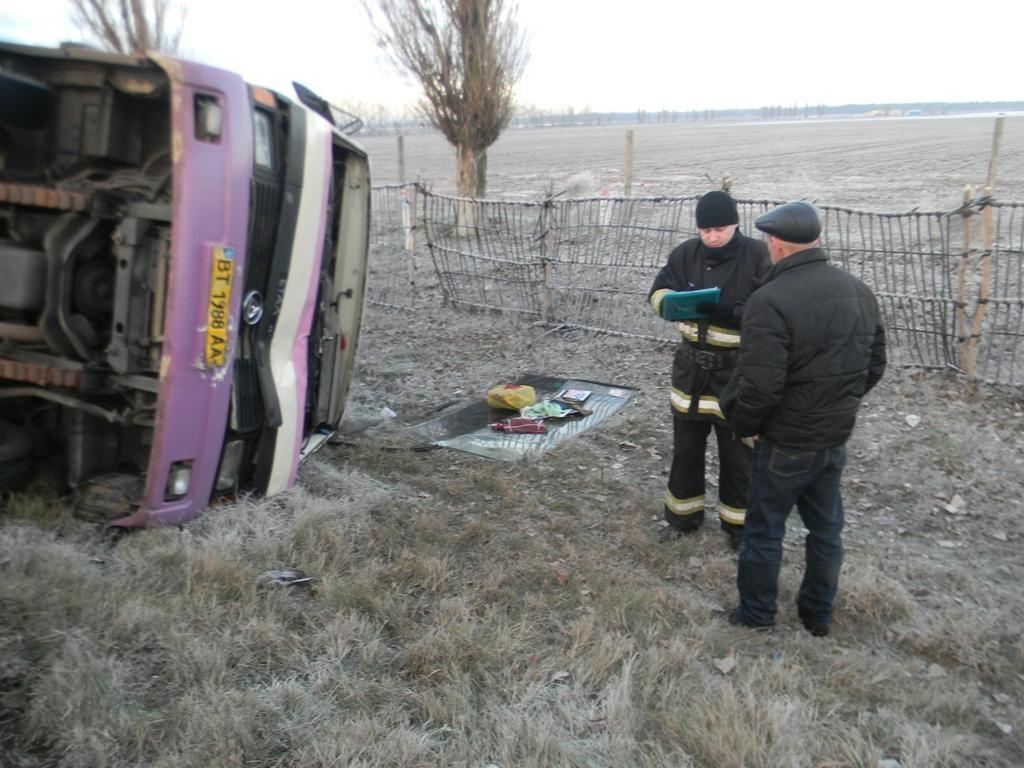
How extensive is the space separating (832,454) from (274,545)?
235 cm

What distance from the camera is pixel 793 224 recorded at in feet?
10.7

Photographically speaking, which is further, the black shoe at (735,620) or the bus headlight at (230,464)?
the bus headlight at (230,464)

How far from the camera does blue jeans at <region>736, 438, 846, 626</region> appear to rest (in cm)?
339

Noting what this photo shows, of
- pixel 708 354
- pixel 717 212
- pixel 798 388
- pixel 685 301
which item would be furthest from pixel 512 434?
pixel 798 388

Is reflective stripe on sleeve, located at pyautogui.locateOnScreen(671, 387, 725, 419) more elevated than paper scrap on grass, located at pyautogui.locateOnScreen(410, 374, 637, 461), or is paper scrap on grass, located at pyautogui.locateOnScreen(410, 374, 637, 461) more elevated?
reflective stripe on sleeve, located at pyautogui.locateOnScreen(671, 387, 725, 419)

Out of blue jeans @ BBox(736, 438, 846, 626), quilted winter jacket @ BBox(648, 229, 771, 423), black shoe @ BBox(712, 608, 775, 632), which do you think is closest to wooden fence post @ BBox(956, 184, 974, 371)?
quilted winter jacket @ BBox(648, 229, 771, 423)

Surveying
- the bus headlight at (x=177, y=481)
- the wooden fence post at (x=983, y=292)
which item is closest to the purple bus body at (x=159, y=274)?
the bus headlight at (x=177, y=481)

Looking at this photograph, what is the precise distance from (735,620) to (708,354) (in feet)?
4.11

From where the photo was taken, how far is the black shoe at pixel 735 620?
139 inches

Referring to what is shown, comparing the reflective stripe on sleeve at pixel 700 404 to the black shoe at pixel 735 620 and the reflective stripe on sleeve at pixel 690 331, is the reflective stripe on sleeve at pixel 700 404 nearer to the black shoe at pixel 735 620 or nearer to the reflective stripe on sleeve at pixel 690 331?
the reflective stripe on sleeve at pixel 690 331

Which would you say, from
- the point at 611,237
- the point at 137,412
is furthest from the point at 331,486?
the point at 611,237

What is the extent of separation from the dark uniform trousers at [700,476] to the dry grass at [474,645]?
0.45ft

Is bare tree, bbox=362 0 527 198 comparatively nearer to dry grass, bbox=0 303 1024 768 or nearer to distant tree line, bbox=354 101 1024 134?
dry grass, bbox=0 303 1024 768

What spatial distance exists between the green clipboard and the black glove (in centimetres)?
3
